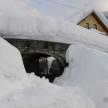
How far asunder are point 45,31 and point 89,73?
2648mm

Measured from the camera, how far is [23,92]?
518cm

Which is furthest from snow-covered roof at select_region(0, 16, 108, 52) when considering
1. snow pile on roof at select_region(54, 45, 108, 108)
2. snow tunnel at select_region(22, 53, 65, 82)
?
snow tunnel at select_region(22, 53, 65, 82)

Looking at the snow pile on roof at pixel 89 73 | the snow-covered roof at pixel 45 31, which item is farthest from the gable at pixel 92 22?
the snow pile on roof at pixel 89 73

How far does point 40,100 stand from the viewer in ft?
15.8

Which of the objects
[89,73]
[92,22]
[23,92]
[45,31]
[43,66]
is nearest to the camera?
[23,92]

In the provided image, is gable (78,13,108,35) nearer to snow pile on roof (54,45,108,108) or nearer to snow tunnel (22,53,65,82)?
snow tunnel (22,53,65,82)

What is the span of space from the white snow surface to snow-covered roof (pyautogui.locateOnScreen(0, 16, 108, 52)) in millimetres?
3471

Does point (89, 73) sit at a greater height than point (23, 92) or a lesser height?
lesser

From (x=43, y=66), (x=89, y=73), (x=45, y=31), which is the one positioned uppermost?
(x=45, y=31)

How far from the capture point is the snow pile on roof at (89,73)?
8051 mm

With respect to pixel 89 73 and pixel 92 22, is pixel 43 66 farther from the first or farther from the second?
pixel 92 22

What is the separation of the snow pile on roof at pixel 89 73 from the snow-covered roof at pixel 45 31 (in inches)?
28.3

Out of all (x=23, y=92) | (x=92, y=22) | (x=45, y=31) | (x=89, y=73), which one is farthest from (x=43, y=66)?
(x=23, y=92)

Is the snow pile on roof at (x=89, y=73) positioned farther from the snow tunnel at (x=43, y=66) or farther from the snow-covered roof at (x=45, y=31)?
the snow tunnel at (x=43, y=66)
